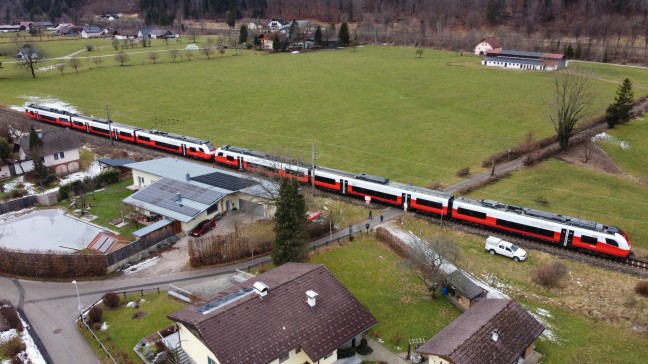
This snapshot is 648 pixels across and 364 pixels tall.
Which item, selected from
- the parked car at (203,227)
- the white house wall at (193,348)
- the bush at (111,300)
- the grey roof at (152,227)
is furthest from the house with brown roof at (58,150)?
the white house wall at (193,348)

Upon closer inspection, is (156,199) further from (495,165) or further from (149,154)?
(495,165)

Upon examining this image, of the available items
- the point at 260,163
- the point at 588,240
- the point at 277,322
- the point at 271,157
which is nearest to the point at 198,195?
the point at 271,157

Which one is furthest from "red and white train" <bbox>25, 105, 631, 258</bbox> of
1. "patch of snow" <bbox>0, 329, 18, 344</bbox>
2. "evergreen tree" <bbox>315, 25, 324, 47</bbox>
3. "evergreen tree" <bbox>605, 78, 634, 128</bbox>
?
"evergreen tree" <bbox>315, 25, 324, 47</bbox>

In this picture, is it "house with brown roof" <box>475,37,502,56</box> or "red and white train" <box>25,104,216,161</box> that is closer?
"red and white train" <box>25,104,216,161</box>

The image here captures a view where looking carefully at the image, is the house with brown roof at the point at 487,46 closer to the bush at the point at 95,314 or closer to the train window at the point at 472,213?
the train window at the point at 472,213

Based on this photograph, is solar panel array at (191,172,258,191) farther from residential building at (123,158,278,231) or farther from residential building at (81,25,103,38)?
residential building at (81,25,103,38)

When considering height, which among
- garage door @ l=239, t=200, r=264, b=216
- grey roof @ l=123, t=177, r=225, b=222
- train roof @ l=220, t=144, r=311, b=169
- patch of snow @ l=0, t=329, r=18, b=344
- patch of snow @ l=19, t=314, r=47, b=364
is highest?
train roof @ l=220, t=144, r=311, b=169
